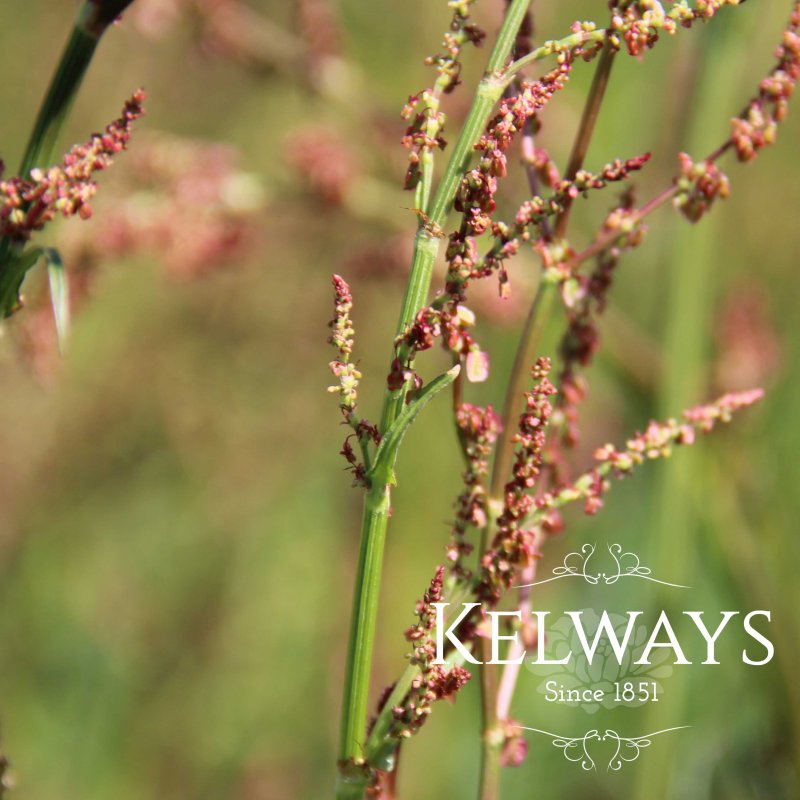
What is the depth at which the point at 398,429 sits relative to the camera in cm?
76

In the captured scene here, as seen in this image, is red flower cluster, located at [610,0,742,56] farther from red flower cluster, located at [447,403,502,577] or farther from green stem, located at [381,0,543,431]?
red flower cluster, located at [447,403,502,577]

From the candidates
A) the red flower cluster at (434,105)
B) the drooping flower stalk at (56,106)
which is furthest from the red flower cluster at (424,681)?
the drooping flower stalk at (56,106)

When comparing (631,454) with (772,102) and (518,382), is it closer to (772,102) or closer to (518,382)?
(518,382)

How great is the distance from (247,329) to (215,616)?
1001 millimetres

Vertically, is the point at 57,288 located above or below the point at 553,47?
below

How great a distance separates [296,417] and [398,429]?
270 centimetres

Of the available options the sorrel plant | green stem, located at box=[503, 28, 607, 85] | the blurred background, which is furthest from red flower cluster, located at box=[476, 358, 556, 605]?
the blurred background

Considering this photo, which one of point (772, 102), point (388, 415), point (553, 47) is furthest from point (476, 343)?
point (772, 102)

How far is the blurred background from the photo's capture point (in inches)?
70.4

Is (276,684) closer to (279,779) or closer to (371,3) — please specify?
(279,779)

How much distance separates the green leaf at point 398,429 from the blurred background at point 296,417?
673 mm

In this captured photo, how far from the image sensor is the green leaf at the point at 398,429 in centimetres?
76

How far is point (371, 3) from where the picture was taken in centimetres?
371

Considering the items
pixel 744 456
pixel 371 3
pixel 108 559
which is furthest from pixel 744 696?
pixel 371 3
